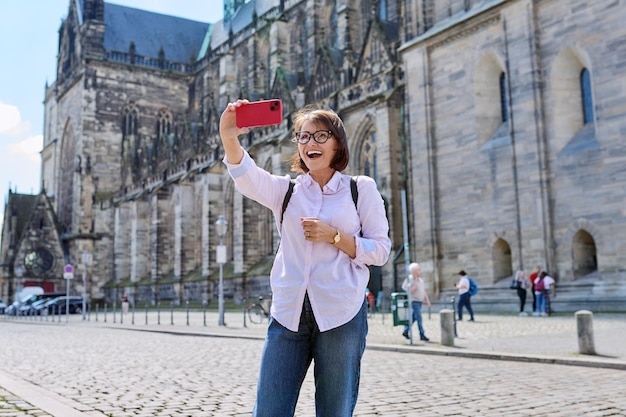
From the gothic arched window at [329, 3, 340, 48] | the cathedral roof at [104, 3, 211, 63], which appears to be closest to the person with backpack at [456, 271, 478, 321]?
the gothic arched window at [329, 3, 340, 48]

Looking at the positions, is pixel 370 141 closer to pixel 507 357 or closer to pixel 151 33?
pixel 507 357

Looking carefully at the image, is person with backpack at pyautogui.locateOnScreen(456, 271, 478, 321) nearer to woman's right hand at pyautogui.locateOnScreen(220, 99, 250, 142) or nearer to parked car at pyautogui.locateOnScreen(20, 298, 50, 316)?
woman's right hand at pyautogui.locateOnScreen(220, 99, 250, 142)

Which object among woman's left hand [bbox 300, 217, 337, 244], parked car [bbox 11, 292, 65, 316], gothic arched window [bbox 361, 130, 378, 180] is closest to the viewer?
woman's left hand [bbox 300, 217, 337, 244]

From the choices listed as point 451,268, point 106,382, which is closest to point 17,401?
point 106,382

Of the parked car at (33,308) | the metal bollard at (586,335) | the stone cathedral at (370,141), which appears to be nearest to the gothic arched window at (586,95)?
the stone cathedral at (370,141)

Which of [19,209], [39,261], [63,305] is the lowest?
[63,305]

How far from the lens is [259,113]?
2660 millimetres

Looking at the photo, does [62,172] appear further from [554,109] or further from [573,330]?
[573,330]

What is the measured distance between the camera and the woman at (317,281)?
8.72ft

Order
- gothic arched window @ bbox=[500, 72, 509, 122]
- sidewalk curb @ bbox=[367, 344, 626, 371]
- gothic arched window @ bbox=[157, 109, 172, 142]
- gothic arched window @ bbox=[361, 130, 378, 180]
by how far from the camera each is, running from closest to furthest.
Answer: sidewalk curb @ bbox=[367, 344, 626, 371] < gothic arched window @ bbox=[500, 72, 509, 122] < gothic arched window @ bbox=[361, 130, 378, 180] < gothic arched window @ bbox=[157, 109, 172, 142]

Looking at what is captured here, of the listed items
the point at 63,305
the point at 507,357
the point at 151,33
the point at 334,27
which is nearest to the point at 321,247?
the point at 507,357

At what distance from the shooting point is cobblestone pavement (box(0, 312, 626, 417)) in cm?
597

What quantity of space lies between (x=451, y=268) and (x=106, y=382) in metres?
16.3

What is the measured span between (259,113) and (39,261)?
185 feet
